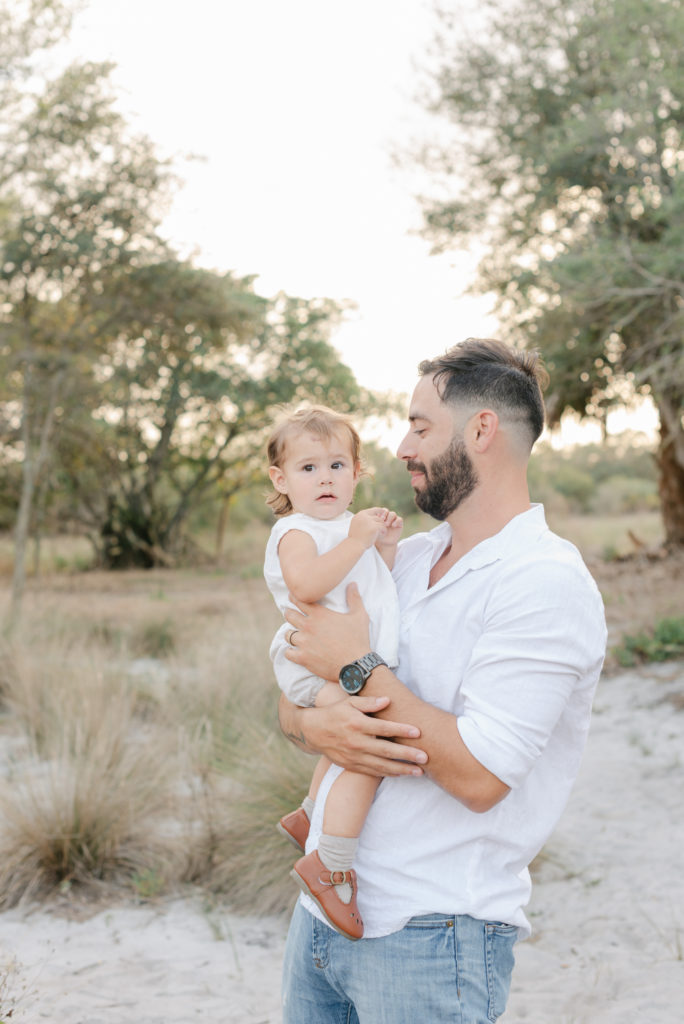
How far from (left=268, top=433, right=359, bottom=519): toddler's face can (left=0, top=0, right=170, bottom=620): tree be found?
8171mm

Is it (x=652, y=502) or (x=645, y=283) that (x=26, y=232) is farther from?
(x=652, y=502)

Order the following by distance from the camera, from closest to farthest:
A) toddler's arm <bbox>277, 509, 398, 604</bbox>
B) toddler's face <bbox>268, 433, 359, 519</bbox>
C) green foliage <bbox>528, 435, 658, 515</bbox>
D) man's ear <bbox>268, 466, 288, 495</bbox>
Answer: toddler's arm <bbox>277, 509, 398, 604</bbox> → toddler's face <bbox>268, 433, 359, 519</bbox> → man's ear <bbox>268, 466, 288, 495</bbox> → green foliage <bbox>528, 435, 658, 515</bbox>

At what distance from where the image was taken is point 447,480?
2010 millimetres

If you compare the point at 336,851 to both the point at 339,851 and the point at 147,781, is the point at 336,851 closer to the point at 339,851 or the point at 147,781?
the point at 339,851

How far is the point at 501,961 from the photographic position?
5.88ft

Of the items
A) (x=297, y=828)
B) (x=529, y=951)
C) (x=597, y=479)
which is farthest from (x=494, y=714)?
(x=597, y=479)

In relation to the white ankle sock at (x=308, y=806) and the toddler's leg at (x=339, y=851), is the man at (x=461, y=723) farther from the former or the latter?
the white ankle sock at (x=308, y=806)

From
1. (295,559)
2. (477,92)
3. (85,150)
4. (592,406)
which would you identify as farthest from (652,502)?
(295,559)

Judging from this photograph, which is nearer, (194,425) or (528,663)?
(528,663)

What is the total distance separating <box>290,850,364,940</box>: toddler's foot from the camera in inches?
70.3

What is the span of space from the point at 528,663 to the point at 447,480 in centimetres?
51

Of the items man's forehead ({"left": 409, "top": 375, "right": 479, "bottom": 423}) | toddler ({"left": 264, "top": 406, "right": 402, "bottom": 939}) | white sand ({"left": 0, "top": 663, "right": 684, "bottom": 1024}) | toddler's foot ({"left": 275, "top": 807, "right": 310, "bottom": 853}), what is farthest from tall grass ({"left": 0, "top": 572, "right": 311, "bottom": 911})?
man's forehead ({"left": 409, "top": 375, "right": 479, "bottom": 423})

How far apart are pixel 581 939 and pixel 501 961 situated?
8.65 ft

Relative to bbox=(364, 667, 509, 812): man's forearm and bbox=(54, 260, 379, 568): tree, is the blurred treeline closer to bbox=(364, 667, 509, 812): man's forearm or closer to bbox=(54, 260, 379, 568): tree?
bbox=(54, 260, 379, 568): tree
